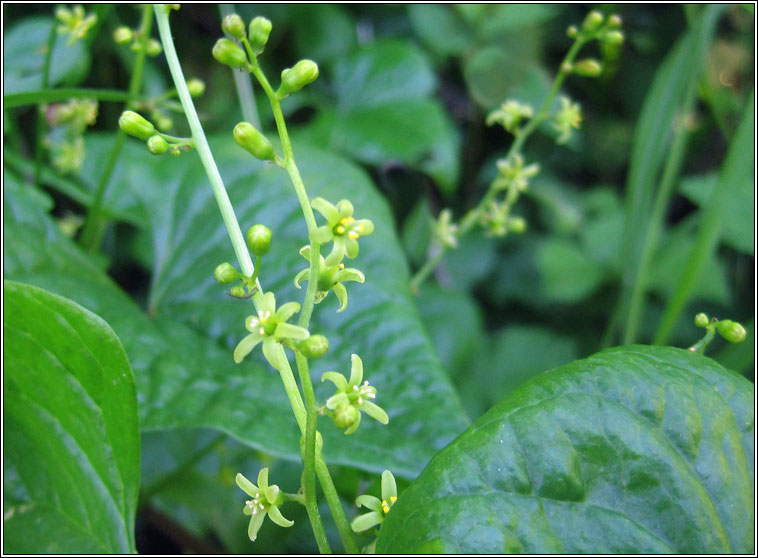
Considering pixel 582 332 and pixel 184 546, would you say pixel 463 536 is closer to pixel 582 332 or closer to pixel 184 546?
pixel 184 546

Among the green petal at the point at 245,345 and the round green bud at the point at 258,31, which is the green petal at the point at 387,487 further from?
the round green bud at the point at 258,31

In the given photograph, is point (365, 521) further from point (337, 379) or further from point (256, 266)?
point (256, 266)

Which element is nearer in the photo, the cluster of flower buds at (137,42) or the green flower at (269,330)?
the green flower at (269,330)

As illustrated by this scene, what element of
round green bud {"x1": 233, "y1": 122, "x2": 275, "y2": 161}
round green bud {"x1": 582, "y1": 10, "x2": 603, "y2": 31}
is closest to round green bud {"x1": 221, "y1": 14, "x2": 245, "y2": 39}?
round green bud {"x1": 233, "y1": 122, "x2": 275, "y2": 161}

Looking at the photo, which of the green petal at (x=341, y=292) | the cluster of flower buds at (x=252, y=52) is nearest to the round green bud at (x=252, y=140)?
the cluster of flower buds at (x=252, y=52)

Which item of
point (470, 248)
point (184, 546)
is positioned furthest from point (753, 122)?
point (184, 546)
